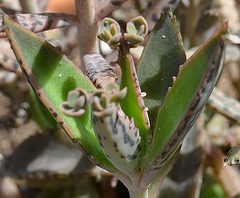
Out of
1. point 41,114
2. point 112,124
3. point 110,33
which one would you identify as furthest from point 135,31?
point 41,114

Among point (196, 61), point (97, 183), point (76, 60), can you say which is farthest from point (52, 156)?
point (76, 60)

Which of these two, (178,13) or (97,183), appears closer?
(97,183)

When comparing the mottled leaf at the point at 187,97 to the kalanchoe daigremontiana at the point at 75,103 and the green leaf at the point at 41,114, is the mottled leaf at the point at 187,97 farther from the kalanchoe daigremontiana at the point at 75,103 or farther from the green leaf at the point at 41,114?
the green leaf at the point at 41,114

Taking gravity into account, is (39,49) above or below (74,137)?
above

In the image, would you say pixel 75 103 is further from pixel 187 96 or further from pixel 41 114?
pixel 41 114

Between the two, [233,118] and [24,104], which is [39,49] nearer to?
[233,118]

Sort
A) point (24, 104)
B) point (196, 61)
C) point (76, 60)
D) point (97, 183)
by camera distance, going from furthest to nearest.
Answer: point (76, 60), point (24, 104), point (97, 183), point (196, 61)

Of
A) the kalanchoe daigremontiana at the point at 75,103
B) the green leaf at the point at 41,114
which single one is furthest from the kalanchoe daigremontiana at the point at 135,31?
the green leaf at the point at 41,114
